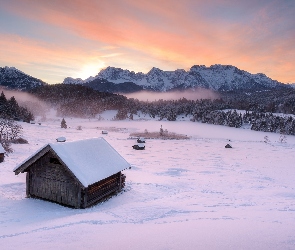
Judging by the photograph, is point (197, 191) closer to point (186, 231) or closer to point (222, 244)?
point (186, 231)

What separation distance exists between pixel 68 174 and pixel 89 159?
5.99 ft

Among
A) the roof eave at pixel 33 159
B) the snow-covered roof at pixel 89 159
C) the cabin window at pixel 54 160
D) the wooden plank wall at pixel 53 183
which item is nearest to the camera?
the snow-covered roof at pixel 89 159

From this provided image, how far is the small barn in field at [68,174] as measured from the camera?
1499 cm

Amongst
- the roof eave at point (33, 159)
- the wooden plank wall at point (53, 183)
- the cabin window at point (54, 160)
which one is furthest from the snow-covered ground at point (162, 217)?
the cabin window at point (54, 160)

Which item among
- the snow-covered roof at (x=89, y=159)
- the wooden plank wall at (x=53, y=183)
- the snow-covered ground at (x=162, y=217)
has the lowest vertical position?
the snow-covered ground at (x=162, y=217)

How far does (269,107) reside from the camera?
182 metres

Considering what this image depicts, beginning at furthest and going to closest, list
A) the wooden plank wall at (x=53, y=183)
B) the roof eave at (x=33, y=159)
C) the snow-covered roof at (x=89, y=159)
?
1. the roof eave at (x=33, y=159)
2. the wooden plank wall at (x=53, y=183)
3. the snow-covered roof at (x=89, y=159)

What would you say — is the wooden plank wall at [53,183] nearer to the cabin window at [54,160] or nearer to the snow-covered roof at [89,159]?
the cabin window at [54,160]

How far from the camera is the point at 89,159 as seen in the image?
54.4ft

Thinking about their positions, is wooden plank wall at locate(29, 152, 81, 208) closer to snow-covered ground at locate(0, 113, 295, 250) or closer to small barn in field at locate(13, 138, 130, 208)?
small barn in field at locate(13, 138, 130, 208)

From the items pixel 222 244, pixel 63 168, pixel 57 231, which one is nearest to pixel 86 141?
pixel 63 168

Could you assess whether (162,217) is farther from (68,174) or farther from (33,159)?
(33,159)

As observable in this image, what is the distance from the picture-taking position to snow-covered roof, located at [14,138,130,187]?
48.9ft

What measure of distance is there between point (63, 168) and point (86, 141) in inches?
123
